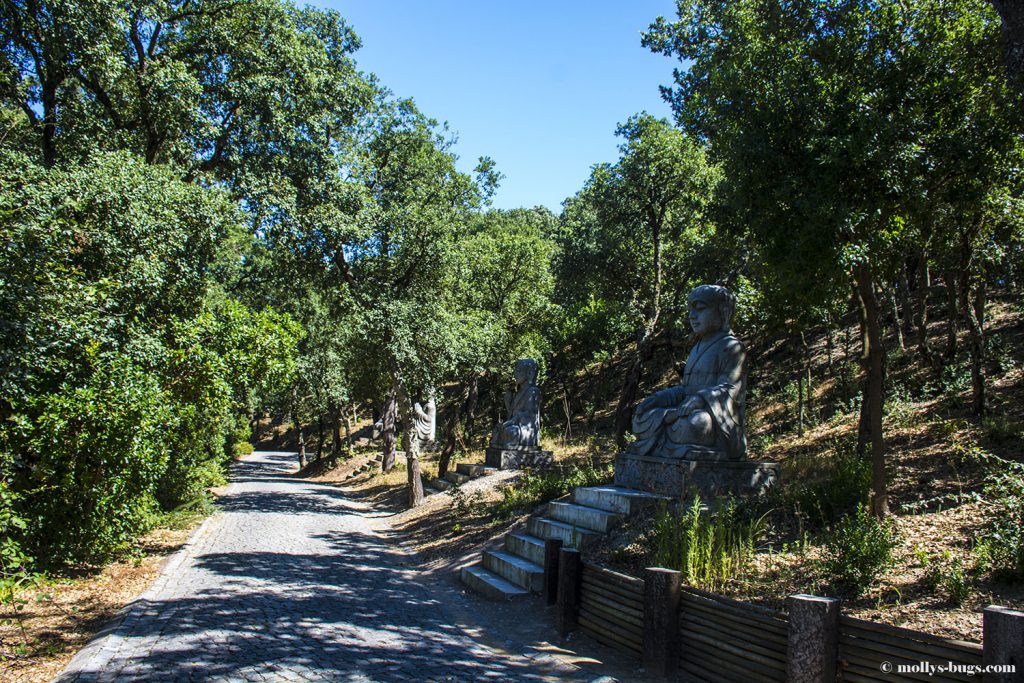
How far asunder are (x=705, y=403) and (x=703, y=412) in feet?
0.48

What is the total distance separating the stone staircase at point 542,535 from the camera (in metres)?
8.20

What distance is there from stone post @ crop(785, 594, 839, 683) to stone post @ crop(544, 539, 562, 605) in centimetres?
335

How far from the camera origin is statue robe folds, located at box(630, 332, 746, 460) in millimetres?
8672

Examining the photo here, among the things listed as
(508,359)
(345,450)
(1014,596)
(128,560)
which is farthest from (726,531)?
(345,450)

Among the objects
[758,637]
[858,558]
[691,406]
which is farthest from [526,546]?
[758,637]

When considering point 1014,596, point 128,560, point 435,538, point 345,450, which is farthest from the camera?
point 345,450

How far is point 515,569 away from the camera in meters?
8.49

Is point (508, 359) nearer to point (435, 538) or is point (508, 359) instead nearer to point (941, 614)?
point (435, 538)

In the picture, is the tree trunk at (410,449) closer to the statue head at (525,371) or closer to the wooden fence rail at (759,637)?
the statue head at (525,371)

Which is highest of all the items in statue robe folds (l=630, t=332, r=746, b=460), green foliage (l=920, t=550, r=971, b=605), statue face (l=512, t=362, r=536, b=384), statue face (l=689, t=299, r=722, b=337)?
statue face (l=689, t=299, r=722, b=337)

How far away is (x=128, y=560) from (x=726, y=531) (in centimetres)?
821

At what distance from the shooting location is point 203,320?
34.5ft

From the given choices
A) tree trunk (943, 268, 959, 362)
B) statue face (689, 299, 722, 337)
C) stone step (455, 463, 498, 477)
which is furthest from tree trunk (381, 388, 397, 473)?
tree trunk (943, 268, 959, 362)

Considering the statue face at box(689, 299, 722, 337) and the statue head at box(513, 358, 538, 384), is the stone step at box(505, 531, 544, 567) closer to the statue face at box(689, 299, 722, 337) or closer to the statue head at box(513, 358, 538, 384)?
the statue face at box(689, 299, 722, 337)
